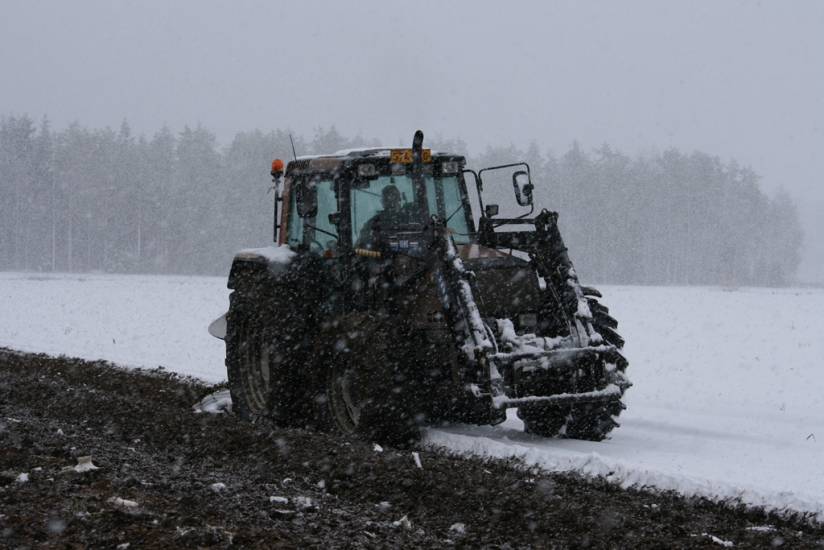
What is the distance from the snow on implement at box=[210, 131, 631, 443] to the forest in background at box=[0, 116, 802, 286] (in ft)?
152

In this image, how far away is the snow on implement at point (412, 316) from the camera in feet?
24.2

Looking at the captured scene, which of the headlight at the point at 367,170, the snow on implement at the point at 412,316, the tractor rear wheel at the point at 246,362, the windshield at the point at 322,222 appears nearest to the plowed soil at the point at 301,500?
the snow on implement at the point at 412,316

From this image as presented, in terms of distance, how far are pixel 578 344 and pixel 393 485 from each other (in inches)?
110

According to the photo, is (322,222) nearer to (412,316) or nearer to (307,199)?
(307,199)

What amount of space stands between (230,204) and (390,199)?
51.4m

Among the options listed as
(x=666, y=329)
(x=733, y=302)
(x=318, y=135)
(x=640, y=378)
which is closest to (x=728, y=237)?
(x=318, y=135)

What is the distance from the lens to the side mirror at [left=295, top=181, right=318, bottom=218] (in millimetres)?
8227

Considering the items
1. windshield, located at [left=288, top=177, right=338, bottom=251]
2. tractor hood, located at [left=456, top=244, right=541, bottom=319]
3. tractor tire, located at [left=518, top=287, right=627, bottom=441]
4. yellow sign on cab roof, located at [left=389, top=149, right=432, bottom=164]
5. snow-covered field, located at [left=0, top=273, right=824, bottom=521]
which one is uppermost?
yellow sign on cab roof, located at [left=389, top=149, right=432, bottom=164]

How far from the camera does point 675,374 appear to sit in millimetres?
13078

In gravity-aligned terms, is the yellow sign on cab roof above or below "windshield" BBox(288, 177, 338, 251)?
above

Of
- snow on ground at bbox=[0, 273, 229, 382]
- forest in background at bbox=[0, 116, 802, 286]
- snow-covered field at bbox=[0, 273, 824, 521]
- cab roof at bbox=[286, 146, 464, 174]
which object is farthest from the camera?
forest in background at bbox=[0, 116, 802, 286]

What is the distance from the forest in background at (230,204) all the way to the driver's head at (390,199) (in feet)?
153

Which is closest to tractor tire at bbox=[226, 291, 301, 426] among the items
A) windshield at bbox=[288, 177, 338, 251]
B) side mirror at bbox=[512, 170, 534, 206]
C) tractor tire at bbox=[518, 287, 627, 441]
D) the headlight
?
windshield at bbox=[288, 177, 338, 251]

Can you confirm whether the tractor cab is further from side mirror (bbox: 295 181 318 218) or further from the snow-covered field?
the snow-covered field
